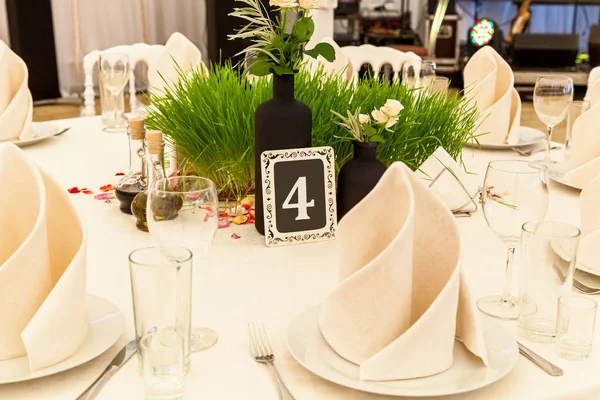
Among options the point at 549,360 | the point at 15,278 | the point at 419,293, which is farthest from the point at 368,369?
the point at 15,278

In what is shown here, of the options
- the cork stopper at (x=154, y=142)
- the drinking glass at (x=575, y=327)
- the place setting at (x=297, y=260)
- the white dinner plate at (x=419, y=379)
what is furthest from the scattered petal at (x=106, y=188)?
the drinking glass at (x=575, y=327)

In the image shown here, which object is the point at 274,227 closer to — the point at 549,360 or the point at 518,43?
the point at 549,360

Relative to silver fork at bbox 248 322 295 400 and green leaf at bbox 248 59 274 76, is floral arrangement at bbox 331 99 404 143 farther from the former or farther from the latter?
silver fork at bbox 248 322 295 400

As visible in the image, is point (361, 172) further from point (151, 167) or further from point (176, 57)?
point (176, 57)

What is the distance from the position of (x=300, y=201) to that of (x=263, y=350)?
1.42ft

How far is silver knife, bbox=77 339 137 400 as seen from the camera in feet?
2.62

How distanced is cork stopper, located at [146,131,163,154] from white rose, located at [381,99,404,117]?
0.38 meters

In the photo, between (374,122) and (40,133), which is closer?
(374,122)

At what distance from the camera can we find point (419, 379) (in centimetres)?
82

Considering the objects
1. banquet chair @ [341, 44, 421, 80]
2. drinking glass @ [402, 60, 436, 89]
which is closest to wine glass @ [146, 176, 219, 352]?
drinking glass @ [402, 60, 436, 89]

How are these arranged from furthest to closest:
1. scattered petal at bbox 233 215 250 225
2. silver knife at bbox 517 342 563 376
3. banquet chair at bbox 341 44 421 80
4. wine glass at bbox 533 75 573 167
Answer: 1. banquet chair at bbox 341 44 421 80
2. wine glass at bbox 533 75 573 167
3. scattered petal at bbox 233 215 250 225
4. silver knife at bbox 517 342 563 376

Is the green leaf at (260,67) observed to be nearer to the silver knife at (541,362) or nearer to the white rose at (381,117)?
the white rose at (381,117)

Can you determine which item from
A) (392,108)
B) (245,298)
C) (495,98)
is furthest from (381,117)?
(495,98)

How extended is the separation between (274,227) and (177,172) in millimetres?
330
